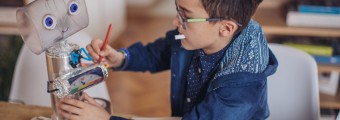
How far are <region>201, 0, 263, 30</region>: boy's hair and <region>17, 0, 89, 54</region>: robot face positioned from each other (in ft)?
0.93

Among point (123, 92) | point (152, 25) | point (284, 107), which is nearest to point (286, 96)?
point (284, 107)

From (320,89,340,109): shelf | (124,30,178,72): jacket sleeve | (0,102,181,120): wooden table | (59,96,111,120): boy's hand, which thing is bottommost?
(320,89,340,109): shelf

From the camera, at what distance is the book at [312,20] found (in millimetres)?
1904

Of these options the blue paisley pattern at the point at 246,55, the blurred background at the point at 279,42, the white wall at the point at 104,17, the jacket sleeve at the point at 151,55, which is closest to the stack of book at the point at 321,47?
the blurred background at the point at 279,42

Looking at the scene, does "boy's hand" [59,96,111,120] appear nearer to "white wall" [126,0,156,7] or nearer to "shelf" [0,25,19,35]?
"shelf" [0,25,19,35]

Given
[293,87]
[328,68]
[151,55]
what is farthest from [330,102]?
[151,55]

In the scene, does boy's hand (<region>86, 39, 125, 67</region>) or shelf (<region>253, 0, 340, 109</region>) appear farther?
shelf (<region>253, 0, 340, 109</region>)

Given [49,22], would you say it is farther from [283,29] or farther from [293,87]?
[283,29]

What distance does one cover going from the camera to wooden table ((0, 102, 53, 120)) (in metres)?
1.14

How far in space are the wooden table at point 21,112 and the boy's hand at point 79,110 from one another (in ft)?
0.59

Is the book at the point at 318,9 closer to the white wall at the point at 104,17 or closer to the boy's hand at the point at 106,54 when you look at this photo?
the boy's hand at the point at 106,54

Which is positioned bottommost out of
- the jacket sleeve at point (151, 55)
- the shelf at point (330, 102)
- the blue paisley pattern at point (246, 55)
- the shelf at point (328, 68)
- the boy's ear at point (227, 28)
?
→ the shelf at point (330, 102)

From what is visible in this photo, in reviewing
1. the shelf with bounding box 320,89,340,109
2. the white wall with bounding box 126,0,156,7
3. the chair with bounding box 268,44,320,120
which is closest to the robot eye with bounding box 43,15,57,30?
the chair with bounding box 268,44,320,120

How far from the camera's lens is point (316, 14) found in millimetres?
1920
